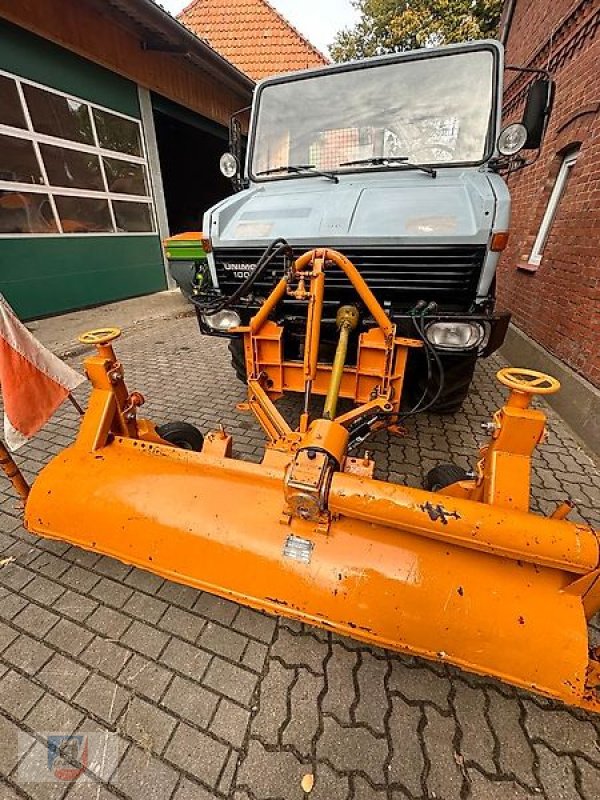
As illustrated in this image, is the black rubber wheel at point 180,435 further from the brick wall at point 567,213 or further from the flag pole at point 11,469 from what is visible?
the brick wall at point 567,213

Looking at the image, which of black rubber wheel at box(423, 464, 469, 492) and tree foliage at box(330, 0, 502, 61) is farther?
tree foliage at box(330, 0, 502, 61)

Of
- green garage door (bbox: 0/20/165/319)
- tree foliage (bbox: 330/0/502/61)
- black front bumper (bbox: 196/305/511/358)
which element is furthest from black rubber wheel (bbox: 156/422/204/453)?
tree foliage (bbox: 330/0/502/61)

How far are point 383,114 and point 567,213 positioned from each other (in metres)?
2.98

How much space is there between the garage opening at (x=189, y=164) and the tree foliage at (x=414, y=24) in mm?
9233

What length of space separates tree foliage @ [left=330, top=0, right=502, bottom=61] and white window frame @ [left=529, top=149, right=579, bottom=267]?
1446 cm

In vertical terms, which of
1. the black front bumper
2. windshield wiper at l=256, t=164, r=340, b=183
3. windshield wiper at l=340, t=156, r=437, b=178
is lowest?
the black front bumper

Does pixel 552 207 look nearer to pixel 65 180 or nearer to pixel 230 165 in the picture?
pixel 230 165

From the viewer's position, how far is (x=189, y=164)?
1477 centimetres

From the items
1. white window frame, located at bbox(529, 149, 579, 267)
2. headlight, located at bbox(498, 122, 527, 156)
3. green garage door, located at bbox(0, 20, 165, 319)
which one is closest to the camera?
headlight, located at bbox(498, 122, 527, 156)

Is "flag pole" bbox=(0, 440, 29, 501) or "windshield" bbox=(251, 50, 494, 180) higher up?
"windshield" bbox=(251, 50, 494, 180)

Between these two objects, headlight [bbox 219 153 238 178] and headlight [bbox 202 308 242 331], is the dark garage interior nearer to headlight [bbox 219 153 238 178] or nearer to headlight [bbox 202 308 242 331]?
headlight [bbox 219 153 238 178]

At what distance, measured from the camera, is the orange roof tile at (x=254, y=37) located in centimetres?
1226

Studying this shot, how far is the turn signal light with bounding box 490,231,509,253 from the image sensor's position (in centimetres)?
226

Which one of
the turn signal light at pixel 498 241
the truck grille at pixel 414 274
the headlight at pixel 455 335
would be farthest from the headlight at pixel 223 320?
the turn signal light at pixel 498 241
